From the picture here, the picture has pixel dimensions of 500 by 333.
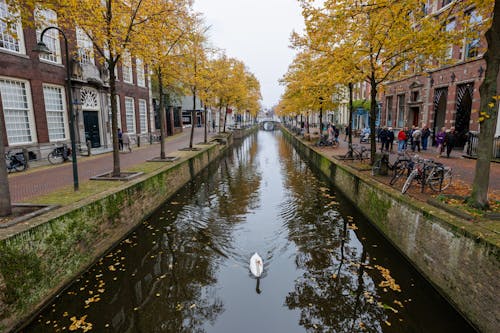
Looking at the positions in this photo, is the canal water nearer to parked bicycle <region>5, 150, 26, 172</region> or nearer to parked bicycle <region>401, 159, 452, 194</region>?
parked bicycle <region>401, 159, 452, 194</region>

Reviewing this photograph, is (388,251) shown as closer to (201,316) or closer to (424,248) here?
(424,248)

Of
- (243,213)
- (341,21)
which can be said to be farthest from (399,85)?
(243,213)

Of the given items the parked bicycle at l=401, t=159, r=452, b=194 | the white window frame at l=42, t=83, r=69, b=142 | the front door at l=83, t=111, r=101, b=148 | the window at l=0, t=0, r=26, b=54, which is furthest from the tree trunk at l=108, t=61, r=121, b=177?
the front door at l=83, t=111, r=101, b=148

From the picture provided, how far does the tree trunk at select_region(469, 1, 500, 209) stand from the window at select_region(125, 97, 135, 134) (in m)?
23.1

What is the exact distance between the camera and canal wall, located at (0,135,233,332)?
4352mm

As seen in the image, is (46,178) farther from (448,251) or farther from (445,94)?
(445,94)

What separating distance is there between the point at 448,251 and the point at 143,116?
25817 millimetres

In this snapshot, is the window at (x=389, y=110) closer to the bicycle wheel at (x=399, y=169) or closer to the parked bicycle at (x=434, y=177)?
the bicycle wheel at (x=399, y=169)

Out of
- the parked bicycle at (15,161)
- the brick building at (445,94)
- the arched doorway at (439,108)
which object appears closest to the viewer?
the parked bicycle at (15,161)

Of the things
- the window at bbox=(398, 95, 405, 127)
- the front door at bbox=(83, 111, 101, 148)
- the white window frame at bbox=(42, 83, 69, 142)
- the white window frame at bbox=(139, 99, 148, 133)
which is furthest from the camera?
the window at bbox=(398, 95, 405, 127)

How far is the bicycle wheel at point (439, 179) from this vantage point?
7723mm

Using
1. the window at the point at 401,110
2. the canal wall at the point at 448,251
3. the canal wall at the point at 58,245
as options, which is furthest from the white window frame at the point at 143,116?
the window at the point at 401,110

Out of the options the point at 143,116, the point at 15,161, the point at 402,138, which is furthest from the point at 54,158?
the point at 402,138

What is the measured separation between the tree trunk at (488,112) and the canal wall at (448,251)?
0.96 m
